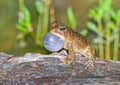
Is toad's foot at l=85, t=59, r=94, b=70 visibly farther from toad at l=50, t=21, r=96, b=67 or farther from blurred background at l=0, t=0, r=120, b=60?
blurred background at l=0, t=0, r=120, b=60

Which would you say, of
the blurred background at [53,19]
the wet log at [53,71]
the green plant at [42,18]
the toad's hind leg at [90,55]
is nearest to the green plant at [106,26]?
the blurred background at [53,19]

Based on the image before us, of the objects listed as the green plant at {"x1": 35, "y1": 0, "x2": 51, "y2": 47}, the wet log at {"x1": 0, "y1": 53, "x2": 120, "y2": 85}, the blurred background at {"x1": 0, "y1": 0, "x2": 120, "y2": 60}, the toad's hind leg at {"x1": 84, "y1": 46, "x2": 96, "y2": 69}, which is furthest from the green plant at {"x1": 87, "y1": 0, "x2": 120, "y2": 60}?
the wet log at {"x1": 0, "y1": 53, "x2": 120, "y2": 85}

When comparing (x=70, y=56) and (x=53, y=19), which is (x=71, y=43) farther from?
(x=53, y=19)

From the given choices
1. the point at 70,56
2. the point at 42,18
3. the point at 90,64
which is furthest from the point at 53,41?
the point at 42,18

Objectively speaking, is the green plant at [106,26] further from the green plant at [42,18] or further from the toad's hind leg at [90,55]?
the toad's hind leg at [90,55]

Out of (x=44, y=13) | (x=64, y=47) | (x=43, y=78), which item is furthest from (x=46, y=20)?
(x=43, y=78)

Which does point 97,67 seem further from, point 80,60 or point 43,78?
point 43,78

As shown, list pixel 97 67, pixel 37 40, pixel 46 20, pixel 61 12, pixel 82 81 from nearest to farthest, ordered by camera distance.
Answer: pixel 82 81 → pixel 97 67 → pixel 37 40 → pixel 46 20 → pixel 61 12
